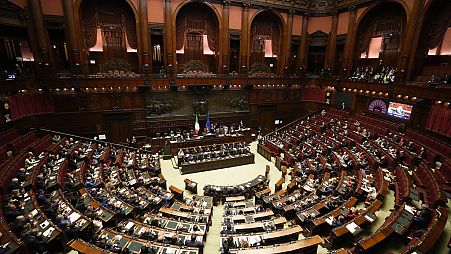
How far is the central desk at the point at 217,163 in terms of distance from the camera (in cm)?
1430

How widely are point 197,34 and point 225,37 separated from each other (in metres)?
2.49

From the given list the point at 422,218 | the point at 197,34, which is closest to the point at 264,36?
the point at 197,34

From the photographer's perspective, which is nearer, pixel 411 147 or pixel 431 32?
pixel 411 147

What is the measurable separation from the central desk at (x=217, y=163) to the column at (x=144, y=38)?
823 cm

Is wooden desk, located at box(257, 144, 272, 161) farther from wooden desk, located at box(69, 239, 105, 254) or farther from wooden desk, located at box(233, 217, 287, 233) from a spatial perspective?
wooden desk, located at box(69, 239, 105, 254)

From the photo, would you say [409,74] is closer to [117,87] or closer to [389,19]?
[389,19]

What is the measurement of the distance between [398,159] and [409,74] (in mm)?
7035

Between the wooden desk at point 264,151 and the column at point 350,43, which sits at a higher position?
the column at point 350,43

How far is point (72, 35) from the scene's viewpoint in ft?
50.9

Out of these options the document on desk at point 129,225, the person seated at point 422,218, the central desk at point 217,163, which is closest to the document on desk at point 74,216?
the document on desk at point 129,225

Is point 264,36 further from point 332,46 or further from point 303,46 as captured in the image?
point 332,46

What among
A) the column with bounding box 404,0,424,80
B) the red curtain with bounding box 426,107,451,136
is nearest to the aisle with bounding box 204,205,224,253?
the red curtain with bounding box 426,107,451,136

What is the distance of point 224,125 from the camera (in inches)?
792

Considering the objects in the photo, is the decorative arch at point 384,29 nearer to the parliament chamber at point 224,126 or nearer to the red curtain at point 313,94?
the parliament chamber at point 224,126
